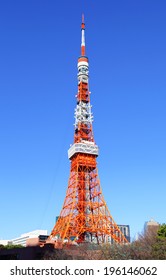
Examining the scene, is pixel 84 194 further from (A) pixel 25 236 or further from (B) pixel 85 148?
(A) pixel 25 236

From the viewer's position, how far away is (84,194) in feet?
159

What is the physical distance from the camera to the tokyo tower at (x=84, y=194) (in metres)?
45.0

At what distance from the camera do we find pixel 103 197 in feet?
156

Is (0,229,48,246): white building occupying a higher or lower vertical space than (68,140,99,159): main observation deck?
lower

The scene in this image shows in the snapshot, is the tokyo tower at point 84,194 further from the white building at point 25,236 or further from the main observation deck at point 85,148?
the white building at point 25,236

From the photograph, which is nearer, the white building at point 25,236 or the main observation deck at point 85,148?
the main observation deck at point 85,148

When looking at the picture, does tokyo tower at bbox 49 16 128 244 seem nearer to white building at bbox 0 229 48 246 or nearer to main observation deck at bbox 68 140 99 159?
main observation deck at bbox 68 140 99 159

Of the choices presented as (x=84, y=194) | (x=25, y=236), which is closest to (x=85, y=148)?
(x=84, y=194)

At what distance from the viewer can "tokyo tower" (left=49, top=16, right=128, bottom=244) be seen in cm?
4497

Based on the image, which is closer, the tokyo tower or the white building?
the tokyo tower

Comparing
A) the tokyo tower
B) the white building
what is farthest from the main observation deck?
the white building

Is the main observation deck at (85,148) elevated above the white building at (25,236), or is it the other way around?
the main observation deck at (85,148)

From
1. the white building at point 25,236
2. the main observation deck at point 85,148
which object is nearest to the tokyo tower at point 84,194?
the main observation deck at point 85,148

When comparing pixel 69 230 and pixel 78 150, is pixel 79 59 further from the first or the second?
pixel 69 230
